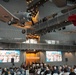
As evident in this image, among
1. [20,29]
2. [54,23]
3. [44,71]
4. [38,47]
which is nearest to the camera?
[44,71]

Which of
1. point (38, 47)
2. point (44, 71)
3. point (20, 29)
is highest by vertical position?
point (20, 29)

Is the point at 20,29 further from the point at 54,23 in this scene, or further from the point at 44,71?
the point at 44,71

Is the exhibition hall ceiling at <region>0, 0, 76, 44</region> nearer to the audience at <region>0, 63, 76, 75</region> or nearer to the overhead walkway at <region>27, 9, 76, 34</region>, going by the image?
the overhead walkway at <region>27, 9, 76, 34</region>

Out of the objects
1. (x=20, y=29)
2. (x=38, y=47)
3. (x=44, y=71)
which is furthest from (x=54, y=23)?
(x=38, y=47)

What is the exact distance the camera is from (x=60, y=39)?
27.9m

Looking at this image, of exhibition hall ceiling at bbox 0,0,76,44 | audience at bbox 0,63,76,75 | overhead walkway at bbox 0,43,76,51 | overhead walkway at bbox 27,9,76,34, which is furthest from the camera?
overhead walkway at bbox 0,43,76,51

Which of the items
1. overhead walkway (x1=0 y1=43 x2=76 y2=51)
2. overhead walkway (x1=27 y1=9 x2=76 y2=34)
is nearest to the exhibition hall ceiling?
overhead walkway (x1=0 y1=43 x2=76 y2=51)

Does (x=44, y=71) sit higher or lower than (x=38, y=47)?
lower

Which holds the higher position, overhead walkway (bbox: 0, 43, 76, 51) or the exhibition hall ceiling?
the exhibition hall ceiling

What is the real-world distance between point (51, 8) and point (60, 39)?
7.64 meters

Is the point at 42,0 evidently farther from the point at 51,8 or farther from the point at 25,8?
the point at 25,8

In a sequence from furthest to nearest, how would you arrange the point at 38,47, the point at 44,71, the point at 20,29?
the point at 38,47
the point at 20,29
the point at 44,71

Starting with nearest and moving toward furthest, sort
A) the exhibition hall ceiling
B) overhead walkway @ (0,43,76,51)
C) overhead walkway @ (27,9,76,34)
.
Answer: overhead walkway @ (27,9,76,34) < the exhibition hall ceiling < overhead walkway @ (0,43,76,51)

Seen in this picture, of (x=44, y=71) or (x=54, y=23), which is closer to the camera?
(x=44, y=71)
